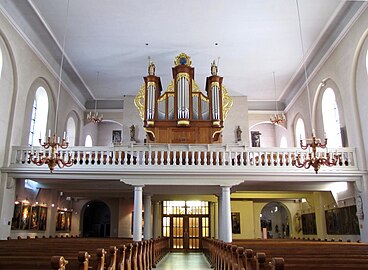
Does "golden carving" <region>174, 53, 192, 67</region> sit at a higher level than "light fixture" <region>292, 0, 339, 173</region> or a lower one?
higher

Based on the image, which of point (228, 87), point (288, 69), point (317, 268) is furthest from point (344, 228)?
point (317, 268)

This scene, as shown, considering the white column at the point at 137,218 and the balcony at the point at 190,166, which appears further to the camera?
the balcony at the point at 190,166

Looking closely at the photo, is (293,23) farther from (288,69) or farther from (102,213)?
(102,213)

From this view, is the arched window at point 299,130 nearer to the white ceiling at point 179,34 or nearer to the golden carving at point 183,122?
the white ceiling at point 179,34

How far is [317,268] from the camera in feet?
12.5

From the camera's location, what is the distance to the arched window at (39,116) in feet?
44.8

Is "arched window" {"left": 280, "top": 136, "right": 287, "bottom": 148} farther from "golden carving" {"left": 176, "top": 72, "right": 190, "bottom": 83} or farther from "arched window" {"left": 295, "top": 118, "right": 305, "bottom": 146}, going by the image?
"golden carving" {"left": 176, "top": 72, "right": 190, "bottom": 83}

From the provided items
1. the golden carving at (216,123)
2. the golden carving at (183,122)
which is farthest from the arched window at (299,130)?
the golden carving at (183,122)

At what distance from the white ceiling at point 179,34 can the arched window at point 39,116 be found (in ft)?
4.80

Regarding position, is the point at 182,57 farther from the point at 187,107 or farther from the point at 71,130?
the point at 71,130

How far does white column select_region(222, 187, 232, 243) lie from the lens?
10828mm

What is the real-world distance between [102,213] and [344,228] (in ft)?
57.1

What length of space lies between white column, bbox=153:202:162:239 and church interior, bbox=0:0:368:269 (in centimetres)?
11

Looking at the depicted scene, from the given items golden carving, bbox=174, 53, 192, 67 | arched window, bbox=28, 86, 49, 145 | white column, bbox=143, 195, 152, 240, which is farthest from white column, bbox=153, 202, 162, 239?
golden carving, bbox=174, 53, 192, 67
